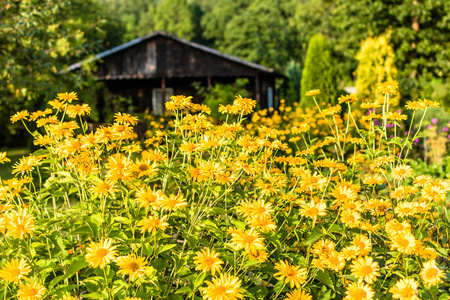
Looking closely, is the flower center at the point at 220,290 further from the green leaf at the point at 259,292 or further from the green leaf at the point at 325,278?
the green leaf at the point at 325,278

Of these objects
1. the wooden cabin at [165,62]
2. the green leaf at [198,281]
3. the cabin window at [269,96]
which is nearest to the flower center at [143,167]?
the green leaf at [198,281]

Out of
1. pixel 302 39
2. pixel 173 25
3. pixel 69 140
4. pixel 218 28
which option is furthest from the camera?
pixel 173 25

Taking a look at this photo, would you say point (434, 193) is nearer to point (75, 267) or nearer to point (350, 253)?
point (350, 253)

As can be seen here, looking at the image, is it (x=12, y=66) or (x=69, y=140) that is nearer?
(x=69, y=140)

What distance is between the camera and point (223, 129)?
1.96 m

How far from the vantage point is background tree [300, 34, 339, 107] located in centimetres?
1081

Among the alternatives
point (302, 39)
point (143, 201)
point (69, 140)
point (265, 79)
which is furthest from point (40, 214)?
point (302, 39)

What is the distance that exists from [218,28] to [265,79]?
3017cm

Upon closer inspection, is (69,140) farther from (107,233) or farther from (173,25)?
(173,25)

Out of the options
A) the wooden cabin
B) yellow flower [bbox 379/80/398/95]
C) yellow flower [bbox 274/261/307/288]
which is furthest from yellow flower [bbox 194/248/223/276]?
the wooden cabin

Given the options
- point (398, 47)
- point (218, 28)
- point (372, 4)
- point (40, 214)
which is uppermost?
point (218, 28)

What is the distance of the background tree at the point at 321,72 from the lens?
10812 millimetres

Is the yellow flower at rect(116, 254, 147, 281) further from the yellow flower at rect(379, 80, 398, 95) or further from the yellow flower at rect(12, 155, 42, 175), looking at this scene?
the yellow flower at rect(379, 80, 398, 95)

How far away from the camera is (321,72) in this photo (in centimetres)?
1105
